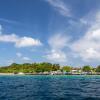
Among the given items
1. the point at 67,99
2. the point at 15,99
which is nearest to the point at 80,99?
the point at 67,99

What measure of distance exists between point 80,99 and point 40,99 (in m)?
6.63

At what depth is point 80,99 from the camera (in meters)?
39.6

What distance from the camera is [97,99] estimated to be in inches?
1517

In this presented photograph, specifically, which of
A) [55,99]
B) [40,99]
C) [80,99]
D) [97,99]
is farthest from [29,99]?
[97,99]

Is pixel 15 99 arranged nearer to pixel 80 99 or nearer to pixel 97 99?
pixel 80 99

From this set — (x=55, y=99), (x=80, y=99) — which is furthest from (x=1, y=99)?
(x=80, y=99)

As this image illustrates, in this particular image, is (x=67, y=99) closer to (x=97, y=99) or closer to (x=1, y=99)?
(x=97, y=99)

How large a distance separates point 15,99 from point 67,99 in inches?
341

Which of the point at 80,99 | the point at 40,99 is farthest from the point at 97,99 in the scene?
the point at 40,99

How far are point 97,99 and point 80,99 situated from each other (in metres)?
2.82

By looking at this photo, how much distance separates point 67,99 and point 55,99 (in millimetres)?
2000

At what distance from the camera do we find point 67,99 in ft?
131

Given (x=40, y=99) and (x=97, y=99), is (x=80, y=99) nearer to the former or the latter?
(x=97, y=99)

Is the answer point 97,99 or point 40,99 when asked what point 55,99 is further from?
point 97,99
